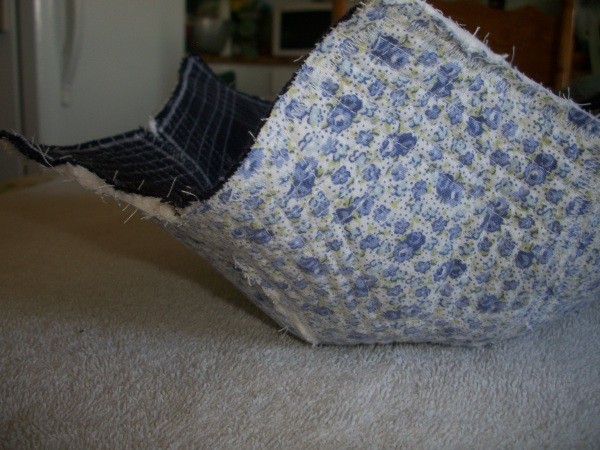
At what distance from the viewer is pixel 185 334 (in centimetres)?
73

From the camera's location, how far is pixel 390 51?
1.65ft

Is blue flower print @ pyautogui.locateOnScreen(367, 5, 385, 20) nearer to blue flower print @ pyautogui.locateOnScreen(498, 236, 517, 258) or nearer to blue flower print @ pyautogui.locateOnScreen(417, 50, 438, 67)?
blue flower print @ pyautogui.locateOnScreen(417, 50, 438, 67)

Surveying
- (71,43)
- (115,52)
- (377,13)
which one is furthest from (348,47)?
(115,52)

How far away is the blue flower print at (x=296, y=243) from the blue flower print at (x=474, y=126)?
0.65 feet

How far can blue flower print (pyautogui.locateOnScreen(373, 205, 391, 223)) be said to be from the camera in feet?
1.76

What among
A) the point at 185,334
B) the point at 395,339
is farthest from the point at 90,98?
the point at 395,339

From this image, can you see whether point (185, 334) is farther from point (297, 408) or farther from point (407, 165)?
point (407, 165)

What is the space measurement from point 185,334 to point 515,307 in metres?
0.41

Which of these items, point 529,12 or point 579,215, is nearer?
point 579,215

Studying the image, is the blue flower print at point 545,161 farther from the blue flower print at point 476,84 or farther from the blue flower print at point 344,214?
the blue flower print at point 344,214

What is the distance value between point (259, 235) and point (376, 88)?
174 mm

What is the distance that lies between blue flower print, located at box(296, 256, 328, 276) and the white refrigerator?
1.08m

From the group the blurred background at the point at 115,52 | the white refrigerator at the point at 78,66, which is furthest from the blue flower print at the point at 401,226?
the white refrigerator at the point at 78,66

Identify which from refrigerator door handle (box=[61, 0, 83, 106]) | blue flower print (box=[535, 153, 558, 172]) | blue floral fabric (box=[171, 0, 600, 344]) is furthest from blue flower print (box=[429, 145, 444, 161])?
Result: refrigerator door handle (box=[61, 0, 83, 106])
